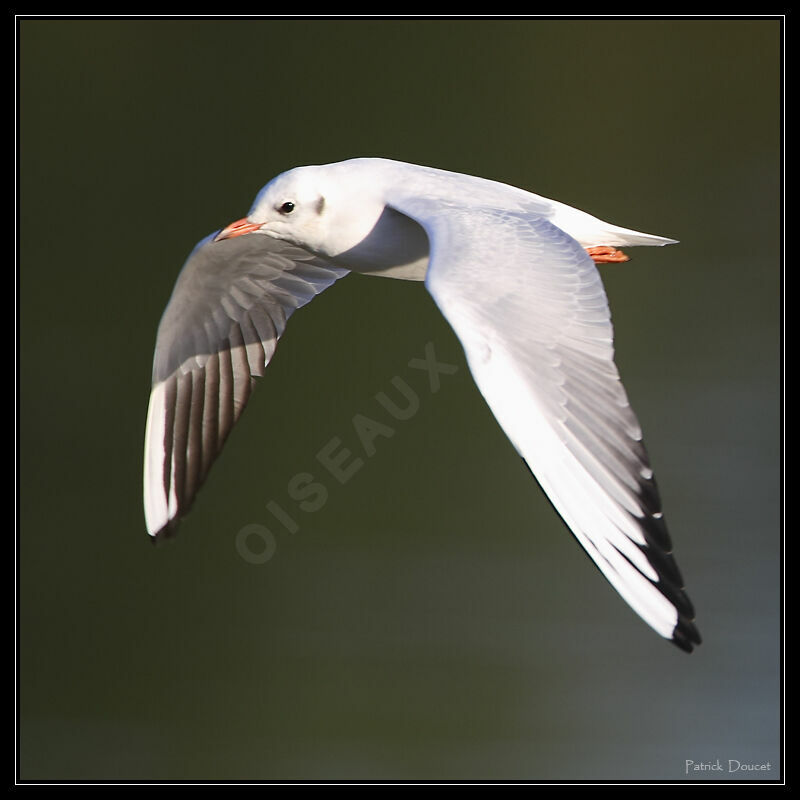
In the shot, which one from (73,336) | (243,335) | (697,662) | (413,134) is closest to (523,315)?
(243,335)

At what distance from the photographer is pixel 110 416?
6527 millimetres

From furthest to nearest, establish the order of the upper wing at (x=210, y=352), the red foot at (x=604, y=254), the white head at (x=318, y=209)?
the upper wing at (x=210, y=352) < the red foot at (x=604, y=254) < the white head at (x=318, y=209)

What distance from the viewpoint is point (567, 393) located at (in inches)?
120

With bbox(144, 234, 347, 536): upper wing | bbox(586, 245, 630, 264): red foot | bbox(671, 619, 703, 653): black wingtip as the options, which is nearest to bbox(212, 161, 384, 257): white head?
bbox(144, 234, 347, 536): upper wing

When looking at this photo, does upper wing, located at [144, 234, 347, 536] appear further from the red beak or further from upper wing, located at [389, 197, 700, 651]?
upper wing, located at [389, 197, 700, 651]

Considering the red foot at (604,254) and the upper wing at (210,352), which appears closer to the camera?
the red foot at (604,254)

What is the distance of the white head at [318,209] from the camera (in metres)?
3.72

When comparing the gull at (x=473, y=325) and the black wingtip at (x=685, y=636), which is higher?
the gull at (x=473, y=325)

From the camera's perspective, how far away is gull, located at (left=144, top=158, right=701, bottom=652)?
9.65 feet

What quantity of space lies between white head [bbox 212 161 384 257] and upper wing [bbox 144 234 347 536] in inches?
16.5

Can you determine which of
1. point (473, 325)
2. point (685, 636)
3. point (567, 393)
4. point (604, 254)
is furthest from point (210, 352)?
point (685, 636)

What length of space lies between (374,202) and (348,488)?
261cm

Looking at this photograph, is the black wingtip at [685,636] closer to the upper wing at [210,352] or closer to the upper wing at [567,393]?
the upper wing at [567,393]

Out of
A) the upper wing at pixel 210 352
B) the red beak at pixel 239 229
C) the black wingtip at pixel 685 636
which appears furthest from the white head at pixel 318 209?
the black wingtip at pixel 685 636
